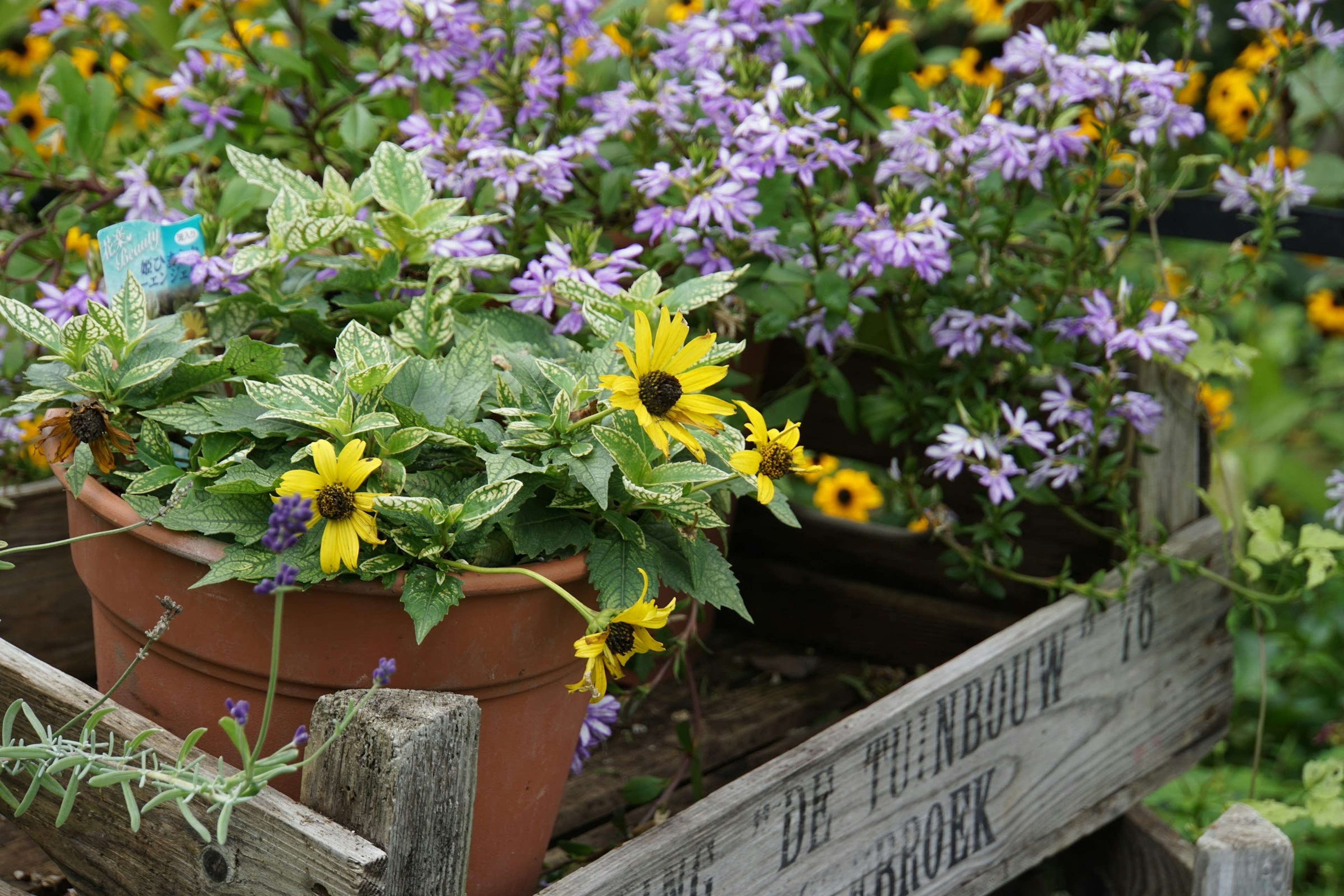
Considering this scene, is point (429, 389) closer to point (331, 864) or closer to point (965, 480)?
point (331, 864)

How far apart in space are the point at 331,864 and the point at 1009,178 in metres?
0.89

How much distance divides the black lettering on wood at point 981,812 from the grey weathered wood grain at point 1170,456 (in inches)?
14.0

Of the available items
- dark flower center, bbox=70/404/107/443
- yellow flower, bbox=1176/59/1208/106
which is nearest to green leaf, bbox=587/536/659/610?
dark flower center, bbox=70/404/107/443

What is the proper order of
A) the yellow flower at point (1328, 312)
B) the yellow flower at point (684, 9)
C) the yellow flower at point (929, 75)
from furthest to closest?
the yellow flower at point (1328, 312), the yellow flower at point (929, 75), the yellow flower at point (684, 9)

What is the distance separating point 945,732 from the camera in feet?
3.59

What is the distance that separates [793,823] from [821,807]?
34mm

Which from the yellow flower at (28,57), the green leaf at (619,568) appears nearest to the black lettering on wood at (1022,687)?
the green leaf at (619,568)

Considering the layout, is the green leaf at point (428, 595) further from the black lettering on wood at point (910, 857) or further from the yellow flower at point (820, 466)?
A: the black lettering on wood at point (910, 857)

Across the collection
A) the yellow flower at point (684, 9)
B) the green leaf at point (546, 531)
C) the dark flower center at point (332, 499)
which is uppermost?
the yellow flower at point (684, 9)

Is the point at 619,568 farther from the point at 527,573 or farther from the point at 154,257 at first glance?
the point at 154,257

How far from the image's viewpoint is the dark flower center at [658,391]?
0.76 m

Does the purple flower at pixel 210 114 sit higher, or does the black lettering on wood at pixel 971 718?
the purple flower at pixel 210 114

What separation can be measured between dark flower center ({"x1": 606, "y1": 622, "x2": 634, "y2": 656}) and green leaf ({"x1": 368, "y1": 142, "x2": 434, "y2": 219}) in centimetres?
41

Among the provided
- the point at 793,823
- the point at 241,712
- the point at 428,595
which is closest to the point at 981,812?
the point at 793,823
